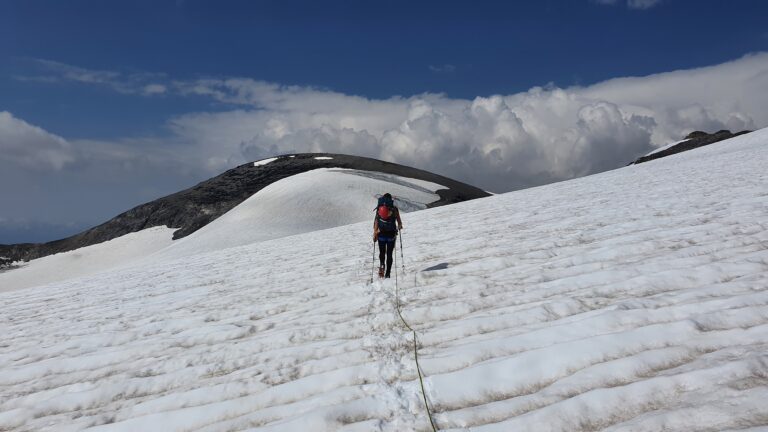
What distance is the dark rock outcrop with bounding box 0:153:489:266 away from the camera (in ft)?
158

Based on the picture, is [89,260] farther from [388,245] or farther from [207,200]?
[388,245]

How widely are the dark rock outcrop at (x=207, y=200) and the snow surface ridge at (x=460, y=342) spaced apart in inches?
1239

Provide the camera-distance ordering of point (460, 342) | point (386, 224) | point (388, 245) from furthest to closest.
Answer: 1. point (388, 245)
2. point (386, 224)
3. point (460, 342)

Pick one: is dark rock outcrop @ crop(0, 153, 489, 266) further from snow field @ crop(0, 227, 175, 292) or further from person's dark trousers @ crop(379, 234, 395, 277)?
person's dark trousers @ crop(379, 234, 395, 277)

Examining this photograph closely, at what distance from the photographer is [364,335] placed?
704 centimetres

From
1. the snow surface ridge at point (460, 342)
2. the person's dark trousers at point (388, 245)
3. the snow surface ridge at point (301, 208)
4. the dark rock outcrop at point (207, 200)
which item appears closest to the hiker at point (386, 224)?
the person's dark trousers at point (388, 245)

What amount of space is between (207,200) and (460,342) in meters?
50.1

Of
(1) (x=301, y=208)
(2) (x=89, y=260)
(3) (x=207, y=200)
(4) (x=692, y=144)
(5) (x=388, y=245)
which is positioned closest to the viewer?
(5) (x=388, y=245)

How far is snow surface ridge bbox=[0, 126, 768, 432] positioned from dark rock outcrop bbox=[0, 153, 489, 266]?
31467mm

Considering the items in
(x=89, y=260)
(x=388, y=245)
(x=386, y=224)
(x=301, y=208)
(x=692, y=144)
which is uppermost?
(x=692, y=144)

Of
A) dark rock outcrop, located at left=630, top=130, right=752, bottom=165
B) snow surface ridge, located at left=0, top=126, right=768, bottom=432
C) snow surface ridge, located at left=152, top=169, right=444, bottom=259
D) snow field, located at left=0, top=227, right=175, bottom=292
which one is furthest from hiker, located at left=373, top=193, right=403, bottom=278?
dark rock outcrop, located at left=630, top=130, right=752, bottom=165

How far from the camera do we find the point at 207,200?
5156 centimetres

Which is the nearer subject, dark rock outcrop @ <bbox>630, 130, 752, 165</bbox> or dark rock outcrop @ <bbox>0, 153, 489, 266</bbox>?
dark rock outcrop @ <bbox>0, 153, 489, 266</bbox>

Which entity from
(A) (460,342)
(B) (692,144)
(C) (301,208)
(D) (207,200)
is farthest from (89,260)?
(B) (692,144)
